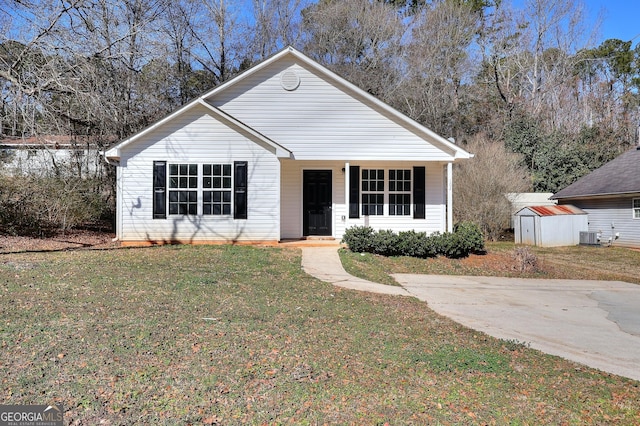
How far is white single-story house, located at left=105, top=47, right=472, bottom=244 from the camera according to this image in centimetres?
1254

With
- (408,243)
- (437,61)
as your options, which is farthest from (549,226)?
(437,61)

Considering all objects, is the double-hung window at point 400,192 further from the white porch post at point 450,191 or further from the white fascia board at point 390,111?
the white fascia board at point 390,111

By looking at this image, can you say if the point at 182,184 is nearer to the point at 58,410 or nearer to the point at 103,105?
the point at 103,105

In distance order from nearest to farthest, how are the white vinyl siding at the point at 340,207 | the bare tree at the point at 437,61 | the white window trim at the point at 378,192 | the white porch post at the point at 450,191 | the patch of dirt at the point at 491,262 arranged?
1. the patch of dirt at the point at 491,262
2. the white porch post at the point at 450,191
3. the white vinyl siding at the point at 340,207
4. the white window trim at the point at 378,192
5. the bare tree at the point at 437,61

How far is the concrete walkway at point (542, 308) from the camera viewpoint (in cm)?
521

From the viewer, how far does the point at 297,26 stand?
28.7 meters

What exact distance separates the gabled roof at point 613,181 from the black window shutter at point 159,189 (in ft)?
59.8

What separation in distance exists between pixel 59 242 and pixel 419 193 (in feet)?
37.2

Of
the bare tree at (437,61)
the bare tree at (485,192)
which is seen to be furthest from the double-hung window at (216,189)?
the bare tree at (437,61)


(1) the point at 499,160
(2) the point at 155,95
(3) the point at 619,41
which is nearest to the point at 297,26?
(2) the point at 155,95

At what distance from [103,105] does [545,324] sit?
12.9 m

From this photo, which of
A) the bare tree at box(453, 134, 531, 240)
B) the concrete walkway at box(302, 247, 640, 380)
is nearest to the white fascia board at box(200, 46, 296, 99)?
the concrete walkway at box(302, 247, 640, 380)

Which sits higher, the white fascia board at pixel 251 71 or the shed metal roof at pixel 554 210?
the white fascia board at pixel 251 71

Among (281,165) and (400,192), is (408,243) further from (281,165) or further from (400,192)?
(281,165)
